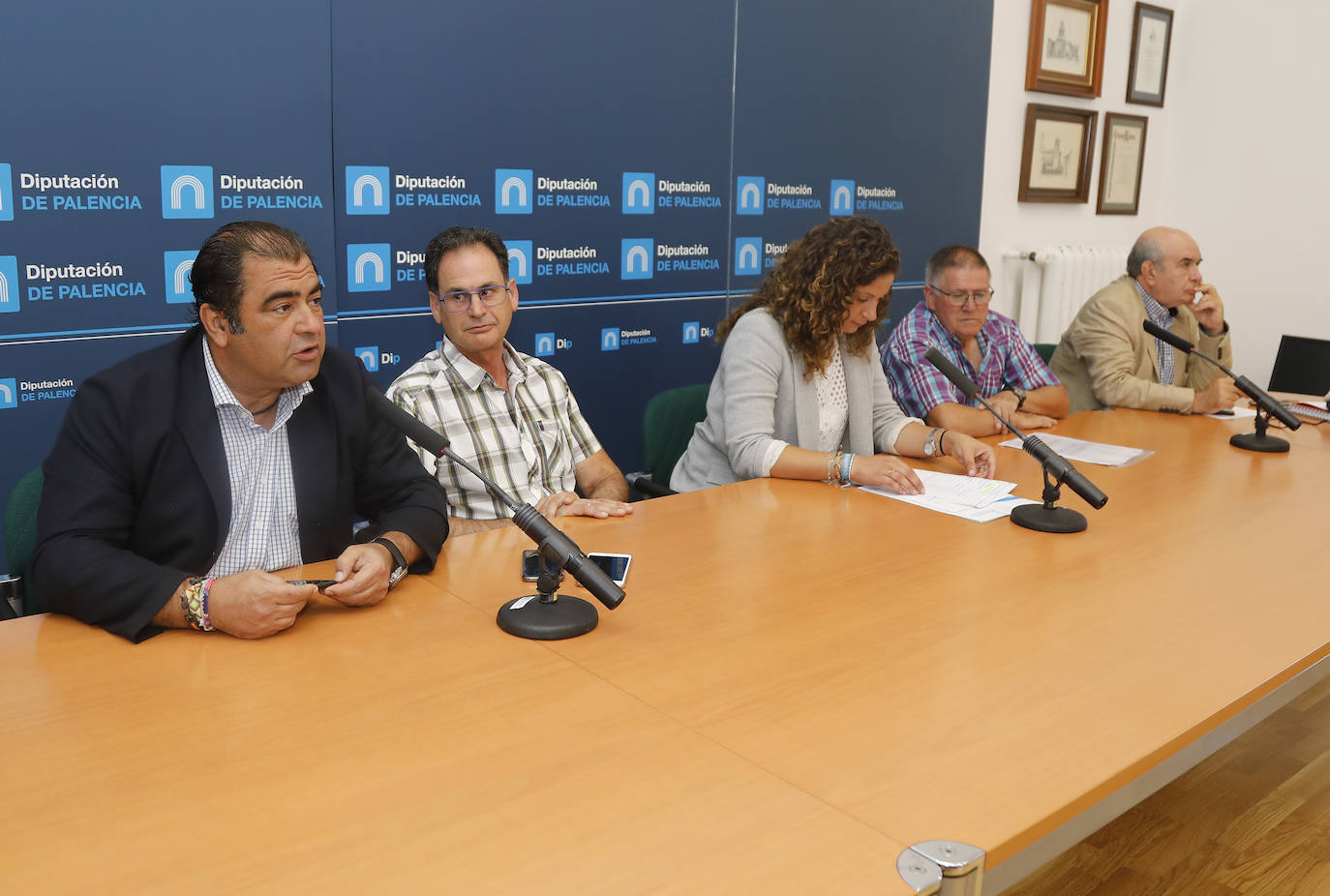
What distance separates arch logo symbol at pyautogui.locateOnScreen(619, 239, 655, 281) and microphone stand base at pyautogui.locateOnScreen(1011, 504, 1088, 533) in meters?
1.80

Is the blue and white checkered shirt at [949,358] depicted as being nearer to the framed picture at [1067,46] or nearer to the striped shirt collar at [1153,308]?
the striped shirt collar at [1153,308]

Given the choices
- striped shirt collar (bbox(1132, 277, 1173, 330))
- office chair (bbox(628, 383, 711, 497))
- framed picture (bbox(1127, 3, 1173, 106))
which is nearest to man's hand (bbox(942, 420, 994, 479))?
office chair (bbox(628, 383, 711, 497))

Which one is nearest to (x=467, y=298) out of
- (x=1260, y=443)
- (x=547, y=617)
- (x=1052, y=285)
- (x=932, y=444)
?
(x=547, y=617)

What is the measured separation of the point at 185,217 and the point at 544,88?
3.89 feet

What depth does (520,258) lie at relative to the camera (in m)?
3.28

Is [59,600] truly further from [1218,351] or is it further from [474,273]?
[1218,351]

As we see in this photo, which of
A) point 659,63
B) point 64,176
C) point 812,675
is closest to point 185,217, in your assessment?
point 64,176

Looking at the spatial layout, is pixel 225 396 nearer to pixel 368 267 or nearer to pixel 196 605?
pixel 196 605

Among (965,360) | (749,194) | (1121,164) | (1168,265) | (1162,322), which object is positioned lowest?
(965,360)

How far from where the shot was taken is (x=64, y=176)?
244 cm

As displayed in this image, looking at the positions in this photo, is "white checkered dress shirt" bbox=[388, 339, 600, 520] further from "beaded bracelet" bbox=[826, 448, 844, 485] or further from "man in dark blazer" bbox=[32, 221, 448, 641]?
"beaded bracelet" bbox=[826, 448, 844, 485]

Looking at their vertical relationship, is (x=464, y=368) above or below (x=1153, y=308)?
below

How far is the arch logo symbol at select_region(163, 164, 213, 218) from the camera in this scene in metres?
2.59

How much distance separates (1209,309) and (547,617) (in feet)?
10.9
